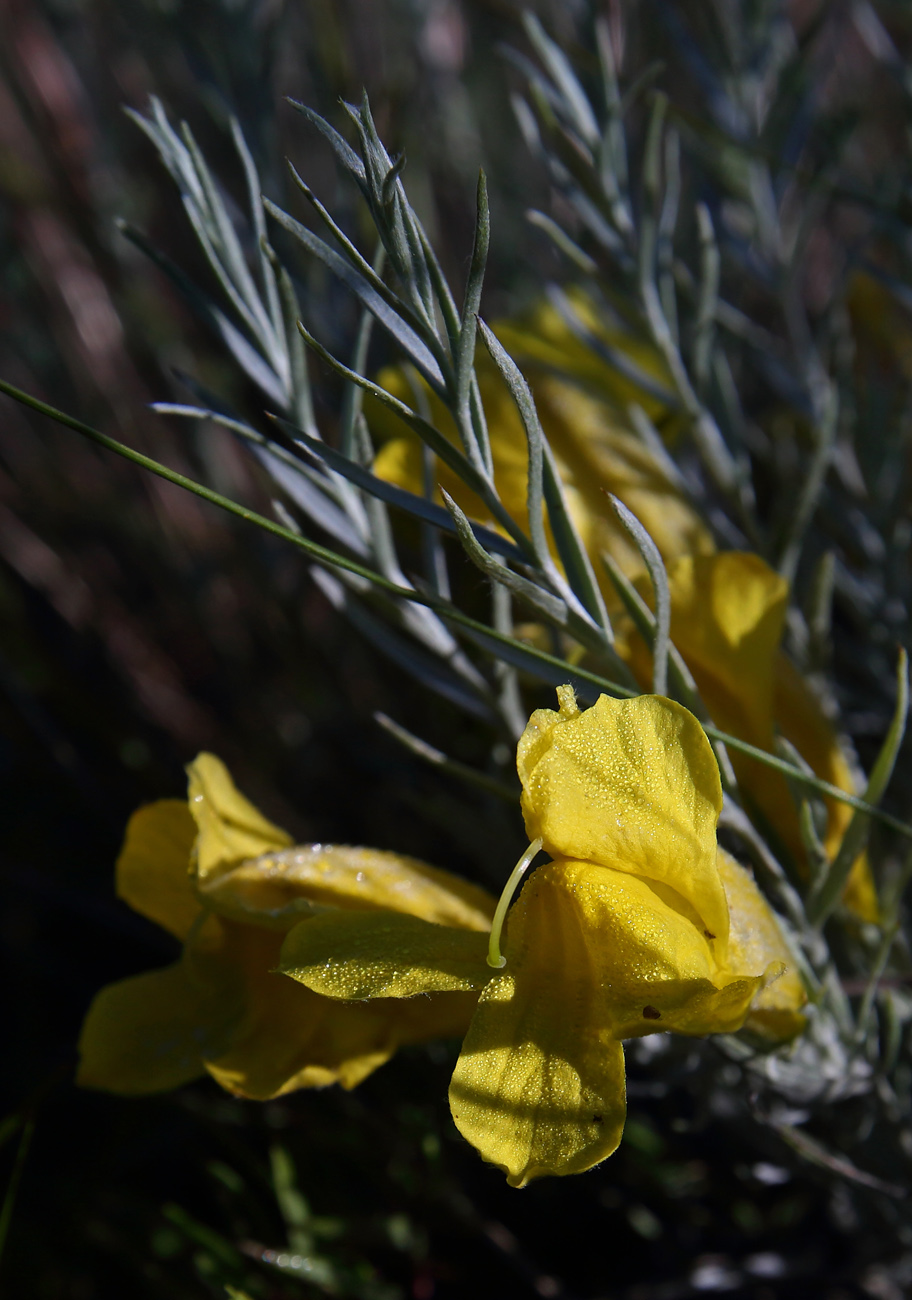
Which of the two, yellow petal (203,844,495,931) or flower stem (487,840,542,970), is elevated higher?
flower stem (487,840,542,970)

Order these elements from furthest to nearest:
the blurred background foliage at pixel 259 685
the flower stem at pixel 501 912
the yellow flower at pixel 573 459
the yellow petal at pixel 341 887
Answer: the blurred background foliage at pixel 259 685 → the yellow flower at pixel 573 459 → the yellow petal at pixel 341 887 → the flower stem at pixel 501 912

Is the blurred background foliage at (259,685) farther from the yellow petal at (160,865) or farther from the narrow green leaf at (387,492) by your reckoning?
the narrow green leaf at (387,492)

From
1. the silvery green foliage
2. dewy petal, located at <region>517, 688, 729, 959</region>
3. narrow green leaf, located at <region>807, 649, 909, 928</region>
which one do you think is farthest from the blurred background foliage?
dewy petal, located at <region>517, 688, 729, 959</region>

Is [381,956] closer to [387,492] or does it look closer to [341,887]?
[341,887]

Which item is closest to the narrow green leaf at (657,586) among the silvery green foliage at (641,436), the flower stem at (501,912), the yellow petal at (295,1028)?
the silvery green foliage at (641,436)

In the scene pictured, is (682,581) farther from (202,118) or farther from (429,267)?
(202,118)

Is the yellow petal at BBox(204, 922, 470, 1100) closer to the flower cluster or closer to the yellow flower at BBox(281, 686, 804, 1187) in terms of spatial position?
the flower cluster

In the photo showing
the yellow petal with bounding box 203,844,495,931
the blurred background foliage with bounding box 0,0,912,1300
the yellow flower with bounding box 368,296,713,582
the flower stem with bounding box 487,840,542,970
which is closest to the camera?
the flower stem with bounding box 487,840,542,970
